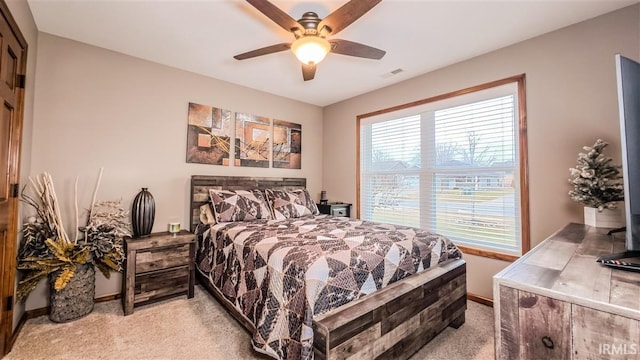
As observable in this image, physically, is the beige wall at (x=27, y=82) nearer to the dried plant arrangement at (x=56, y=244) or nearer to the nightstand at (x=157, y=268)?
the dried plant arrangement at (x=56, y=244)

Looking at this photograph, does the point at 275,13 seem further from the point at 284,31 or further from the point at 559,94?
the point at 559,94

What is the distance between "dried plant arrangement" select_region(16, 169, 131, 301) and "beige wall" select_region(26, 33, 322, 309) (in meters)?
0.25

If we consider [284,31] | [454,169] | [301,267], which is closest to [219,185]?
[284,31]

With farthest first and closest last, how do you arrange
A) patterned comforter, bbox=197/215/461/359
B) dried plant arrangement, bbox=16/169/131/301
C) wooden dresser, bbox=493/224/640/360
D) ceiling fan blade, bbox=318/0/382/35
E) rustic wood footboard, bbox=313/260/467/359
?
dried plant arrangement, bbox=16/169/131/301, ceiling fan blade, bbox=318/0/382/35, patterned comforter, bbox=197/215/461/359, rustic wood footboard, bbox=313/260/467/359, wooden dresser, bbox=493/224/640/360

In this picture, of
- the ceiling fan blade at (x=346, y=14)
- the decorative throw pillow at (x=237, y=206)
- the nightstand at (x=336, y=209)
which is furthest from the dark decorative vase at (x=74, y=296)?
the ceiling fan blade at (x=346, y=14)

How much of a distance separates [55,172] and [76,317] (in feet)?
4.36

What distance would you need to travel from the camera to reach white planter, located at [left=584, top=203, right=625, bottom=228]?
6.12 feet

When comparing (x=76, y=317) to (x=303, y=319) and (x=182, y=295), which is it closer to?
(x=182, y=295)

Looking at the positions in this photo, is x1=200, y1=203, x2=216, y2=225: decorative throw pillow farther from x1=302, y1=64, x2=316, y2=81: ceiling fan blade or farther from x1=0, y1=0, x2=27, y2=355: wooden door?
x1=302, y1=64, x2=316, y2=81: ceiling fan blade

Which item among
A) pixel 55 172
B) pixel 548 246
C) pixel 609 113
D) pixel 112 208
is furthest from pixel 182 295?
pixel 609 113

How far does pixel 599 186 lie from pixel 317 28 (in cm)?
234

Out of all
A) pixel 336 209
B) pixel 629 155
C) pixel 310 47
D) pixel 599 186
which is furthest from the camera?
pixel 336 209

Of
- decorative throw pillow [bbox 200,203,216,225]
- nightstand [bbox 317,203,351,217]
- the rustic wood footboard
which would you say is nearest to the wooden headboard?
Answer: decorative throw pillow [bbox 200,203,216,225]

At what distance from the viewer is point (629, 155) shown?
968mm
